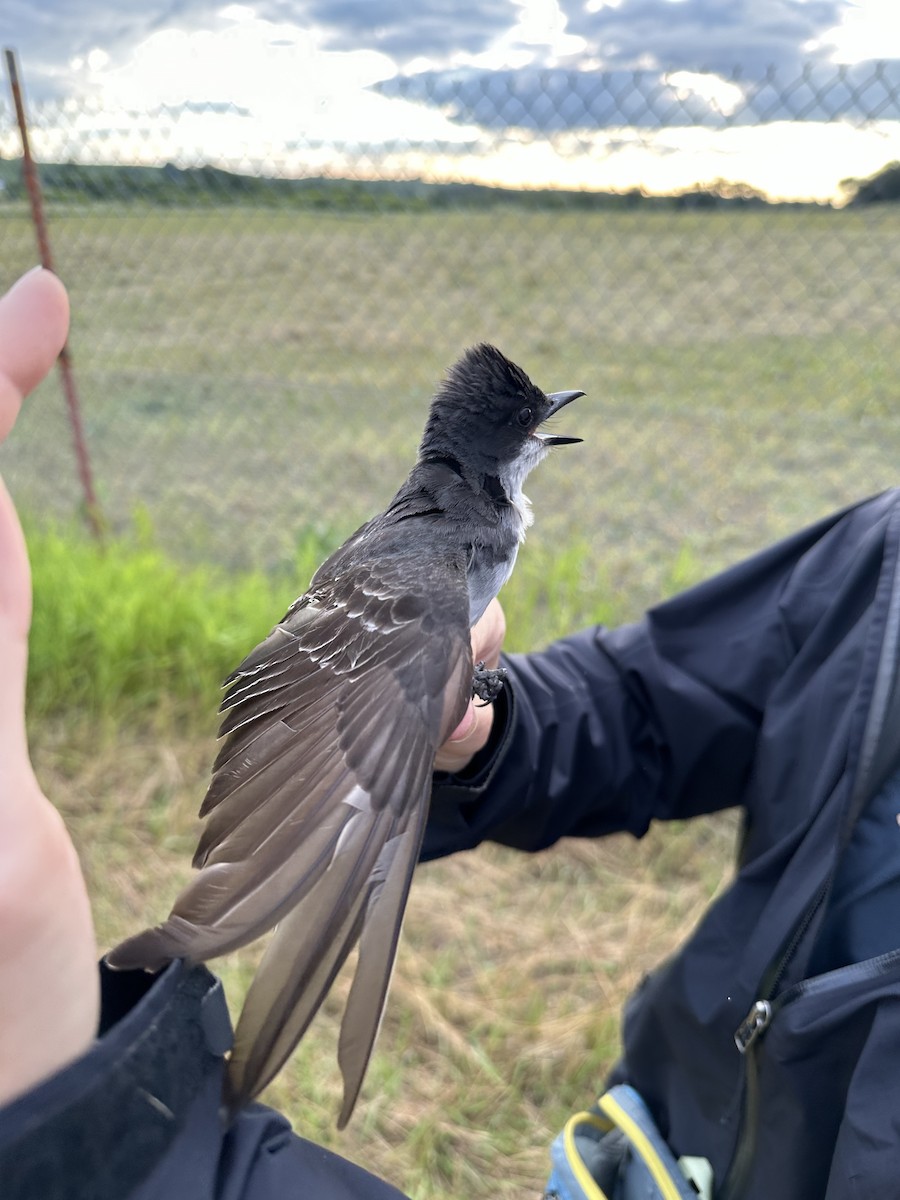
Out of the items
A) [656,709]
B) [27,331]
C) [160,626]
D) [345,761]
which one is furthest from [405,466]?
[27,331]

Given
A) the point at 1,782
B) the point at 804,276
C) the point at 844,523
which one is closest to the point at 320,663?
the point at 1,782

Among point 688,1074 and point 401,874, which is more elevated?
point 401,874

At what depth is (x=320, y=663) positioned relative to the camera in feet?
7.12

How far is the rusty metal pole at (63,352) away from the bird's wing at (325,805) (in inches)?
163

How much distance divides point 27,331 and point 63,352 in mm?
4599

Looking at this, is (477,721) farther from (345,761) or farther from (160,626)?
(160,626)

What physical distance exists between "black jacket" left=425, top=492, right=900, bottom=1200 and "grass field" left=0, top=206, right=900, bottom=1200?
1.16 meters

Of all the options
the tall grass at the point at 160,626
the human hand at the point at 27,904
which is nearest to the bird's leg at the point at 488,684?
the human hand at the point at 27,904

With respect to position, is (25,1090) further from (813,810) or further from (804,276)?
(804,276)

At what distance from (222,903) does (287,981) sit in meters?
0.16

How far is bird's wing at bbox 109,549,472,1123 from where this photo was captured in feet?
4.54

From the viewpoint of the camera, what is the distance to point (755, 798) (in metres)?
2.40

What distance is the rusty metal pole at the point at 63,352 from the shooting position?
5676mm

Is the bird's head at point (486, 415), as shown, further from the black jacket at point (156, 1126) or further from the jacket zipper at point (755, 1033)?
the black jacket at point (156, 1126)
